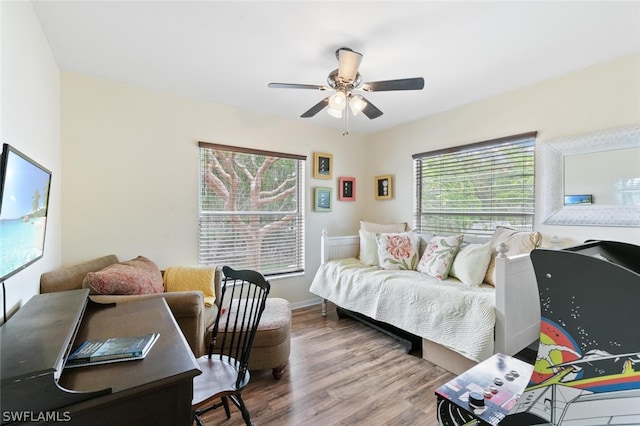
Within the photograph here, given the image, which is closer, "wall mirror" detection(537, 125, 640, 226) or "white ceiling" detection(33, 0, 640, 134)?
"white ceiling" detection(33, 0, 640, 134)

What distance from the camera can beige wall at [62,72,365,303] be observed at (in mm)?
2463

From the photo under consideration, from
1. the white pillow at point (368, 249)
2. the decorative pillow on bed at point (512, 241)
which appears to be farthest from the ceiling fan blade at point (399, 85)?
the white pillow at point (368, 249)

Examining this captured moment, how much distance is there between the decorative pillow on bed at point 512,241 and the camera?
2471mm

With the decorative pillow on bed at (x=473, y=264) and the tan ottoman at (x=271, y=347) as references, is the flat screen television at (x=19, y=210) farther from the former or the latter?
the decorative pillow on bed at (x=473, y=264)

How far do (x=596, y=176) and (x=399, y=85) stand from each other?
182 cm

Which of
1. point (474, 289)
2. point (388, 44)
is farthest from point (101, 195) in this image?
point (474, 289)

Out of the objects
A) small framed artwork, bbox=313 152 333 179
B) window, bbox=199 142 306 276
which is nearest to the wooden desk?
window, bbox=199 142 306 276

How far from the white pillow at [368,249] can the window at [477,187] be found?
0.69 m

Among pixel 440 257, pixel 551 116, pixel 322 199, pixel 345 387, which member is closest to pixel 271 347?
pixel 345 387

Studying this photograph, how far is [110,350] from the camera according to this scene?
40.6 inches

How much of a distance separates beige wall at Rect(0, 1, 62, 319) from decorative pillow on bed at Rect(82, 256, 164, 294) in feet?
0.97

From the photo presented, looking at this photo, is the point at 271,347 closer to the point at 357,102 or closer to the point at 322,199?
the point at 357,102

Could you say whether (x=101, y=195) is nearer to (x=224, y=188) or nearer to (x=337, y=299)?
(x=224, y=188)

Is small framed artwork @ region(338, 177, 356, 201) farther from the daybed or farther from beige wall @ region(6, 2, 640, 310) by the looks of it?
the daybed
